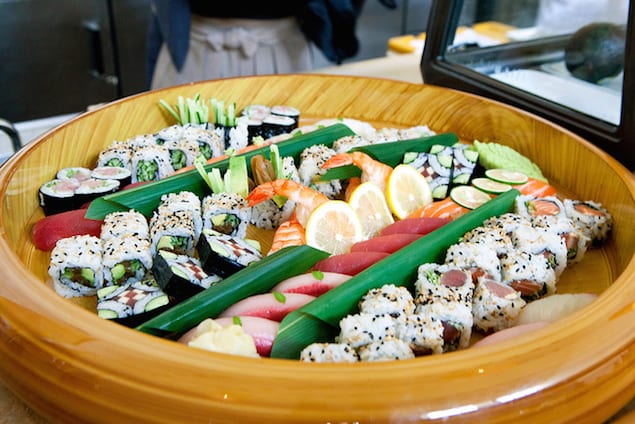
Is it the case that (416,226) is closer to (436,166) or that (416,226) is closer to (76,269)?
(436,166)

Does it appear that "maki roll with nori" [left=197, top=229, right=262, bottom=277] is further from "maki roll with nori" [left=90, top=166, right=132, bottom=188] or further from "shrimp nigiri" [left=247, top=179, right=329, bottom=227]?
"maki roll with nori" [left=90, top=166, right=132, bottom=188]

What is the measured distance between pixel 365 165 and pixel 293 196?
300 mm

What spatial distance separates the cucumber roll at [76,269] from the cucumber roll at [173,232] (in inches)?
6.3

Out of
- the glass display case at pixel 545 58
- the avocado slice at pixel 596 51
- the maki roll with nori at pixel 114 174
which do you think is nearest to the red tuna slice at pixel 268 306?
the maki roll with nori at pixel 114 174

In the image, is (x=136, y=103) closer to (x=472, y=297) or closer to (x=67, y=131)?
(x=67, y=131)

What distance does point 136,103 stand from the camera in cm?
230

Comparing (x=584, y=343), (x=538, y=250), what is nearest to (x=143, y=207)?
(x=538, y=250)

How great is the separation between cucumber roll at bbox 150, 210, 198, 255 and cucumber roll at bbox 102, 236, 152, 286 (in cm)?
8

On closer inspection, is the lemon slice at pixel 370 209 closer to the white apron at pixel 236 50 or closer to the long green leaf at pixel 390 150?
the long green leaf at pixel 390 150

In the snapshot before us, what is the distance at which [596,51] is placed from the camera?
229 cm

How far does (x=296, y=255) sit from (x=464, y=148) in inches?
37.5

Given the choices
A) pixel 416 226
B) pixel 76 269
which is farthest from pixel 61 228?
pixel 416 226

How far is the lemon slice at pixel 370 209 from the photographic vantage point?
187cm

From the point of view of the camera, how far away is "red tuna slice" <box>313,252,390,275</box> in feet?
5.14
